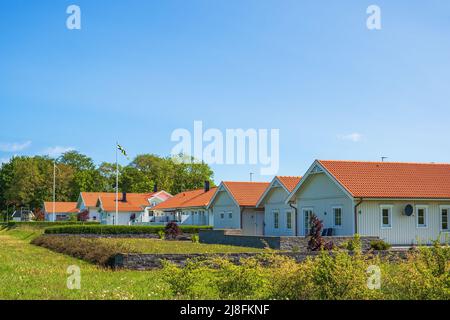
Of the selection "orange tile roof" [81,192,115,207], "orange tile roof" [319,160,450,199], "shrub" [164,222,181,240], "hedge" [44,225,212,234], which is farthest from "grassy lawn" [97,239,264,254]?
"orange tile roof" [81,192,115,207]

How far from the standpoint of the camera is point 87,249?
2631cm

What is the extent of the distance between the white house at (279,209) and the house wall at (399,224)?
6773 millimetres

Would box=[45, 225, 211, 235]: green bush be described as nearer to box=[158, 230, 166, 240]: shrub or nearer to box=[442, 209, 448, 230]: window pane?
box=[158, 230, 166, 240]: shrub

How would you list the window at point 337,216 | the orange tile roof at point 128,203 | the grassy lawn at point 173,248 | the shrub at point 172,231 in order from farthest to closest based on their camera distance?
the orange tile roof at point 128,203 < the shrub at point 172,231 < the window at point 337,216 < the grassy lawn at point 173,248

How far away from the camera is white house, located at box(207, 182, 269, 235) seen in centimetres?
4541

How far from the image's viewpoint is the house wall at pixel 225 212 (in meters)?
46.4

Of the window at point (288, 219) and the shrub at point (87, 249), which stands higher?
the window at point (288, 219)

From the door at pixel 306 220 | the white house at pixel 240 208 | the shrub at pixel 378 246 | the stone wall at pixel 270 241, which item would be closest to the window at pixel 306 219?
the door at pixel 306 220

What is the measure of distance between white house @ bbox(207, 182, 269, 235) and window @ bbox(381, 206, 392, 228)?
1320 cm

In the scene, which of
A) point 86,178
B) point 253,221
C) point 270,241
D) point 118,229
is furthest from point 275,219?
point 86,178

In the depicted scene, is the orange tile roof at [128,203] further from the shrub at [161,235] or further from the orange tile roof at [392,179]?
the orange tile roof at [392,179]

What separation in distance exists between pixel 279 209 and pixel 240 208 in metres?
A: 5.52

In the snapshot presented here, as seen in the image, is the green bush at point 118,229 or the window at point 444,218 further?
the green bush at point 118,229

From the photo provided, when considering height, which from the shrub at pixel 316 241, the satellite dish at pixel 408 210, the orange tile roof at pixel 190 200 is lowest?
the shrub at pixel 316 241
